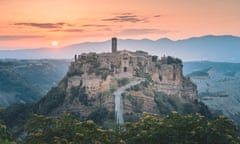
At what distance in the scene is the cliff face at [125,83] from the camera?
324 feet

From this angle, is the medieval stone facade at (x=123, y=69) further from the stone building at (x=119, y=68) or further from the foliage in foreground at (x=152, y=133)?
the foliage in foreground at (x=152, y=133)

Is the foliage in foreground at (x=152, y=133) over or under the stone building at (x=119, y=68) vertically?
under

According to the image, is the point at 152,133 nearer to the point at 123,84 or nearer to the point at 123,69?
the point at 123,84

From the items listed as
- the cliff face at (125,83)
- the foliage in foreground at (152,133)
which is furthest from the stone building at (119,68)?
the foliage in foreground at (152,133)

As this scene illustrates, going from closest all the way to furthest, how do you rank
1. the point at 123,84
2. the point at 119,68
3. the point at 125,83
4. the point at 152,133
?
the point at 152,133, the point at 123,84, the point at 125,83, the point at 119,68

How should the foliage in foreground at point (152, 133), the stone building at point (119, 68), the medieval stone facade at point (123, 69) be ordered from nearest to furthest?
the foliage in foreground at point (152, 133) → the medieval stone facade at point (123, 69) → the stone building at point (119, 68)

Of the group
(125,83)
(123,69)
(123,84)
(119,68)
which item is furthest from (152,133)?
(123,69)

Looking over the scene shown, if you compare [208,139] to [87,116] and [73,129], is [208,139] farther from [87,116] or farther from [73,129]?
[87,116]

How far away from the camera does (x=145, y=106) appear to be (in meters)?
98.1

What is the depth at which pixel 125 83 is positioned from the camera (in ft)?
343

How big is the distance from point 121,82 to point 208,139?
229 feet

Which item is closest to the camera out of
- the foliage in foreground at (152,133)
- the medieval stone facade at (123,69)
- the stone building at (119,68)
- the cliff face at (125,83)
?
the foliage in foreground at (152,133)

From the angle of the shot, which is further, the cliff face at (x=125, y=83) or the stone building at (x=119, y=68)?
Result: the stone building at (x=119, y=68)

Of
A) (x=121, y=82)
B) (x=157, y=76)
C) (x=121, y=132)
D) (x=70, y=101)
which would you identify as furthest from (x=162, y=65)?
(x=121, y=132)
